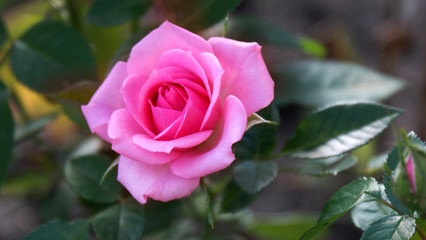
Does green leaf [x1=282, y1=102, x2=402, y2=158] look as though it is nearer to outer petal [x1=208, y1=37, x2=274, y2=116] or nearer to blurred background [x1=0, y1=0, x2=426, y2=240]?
outer petal [x1=208, y1=37, x2=274, y2=116]

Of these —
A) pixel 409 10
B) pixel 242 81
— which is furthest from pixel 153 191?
pixel 409 10

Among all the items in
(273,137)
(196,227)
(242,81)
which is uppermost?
(242,81)

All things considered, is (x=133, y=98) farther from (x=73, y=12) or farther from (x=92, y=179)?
(x=73, y=12)

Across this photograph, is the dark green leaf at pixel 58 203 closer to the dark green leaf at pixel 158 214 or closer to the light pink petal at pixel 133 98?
the dark green leaf at pixel 158 214

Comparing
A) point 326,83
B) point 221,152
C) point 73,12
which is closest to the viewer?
point 221,152

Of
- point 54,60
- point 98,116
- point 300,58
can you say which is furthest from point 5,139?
point 300,58

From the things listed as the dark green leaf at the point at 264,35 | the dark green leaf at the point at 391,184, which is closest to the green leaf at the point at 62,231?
the dark green leaf at the point at 391,184

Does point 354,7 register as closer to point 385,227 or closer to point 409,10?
point 409,10
